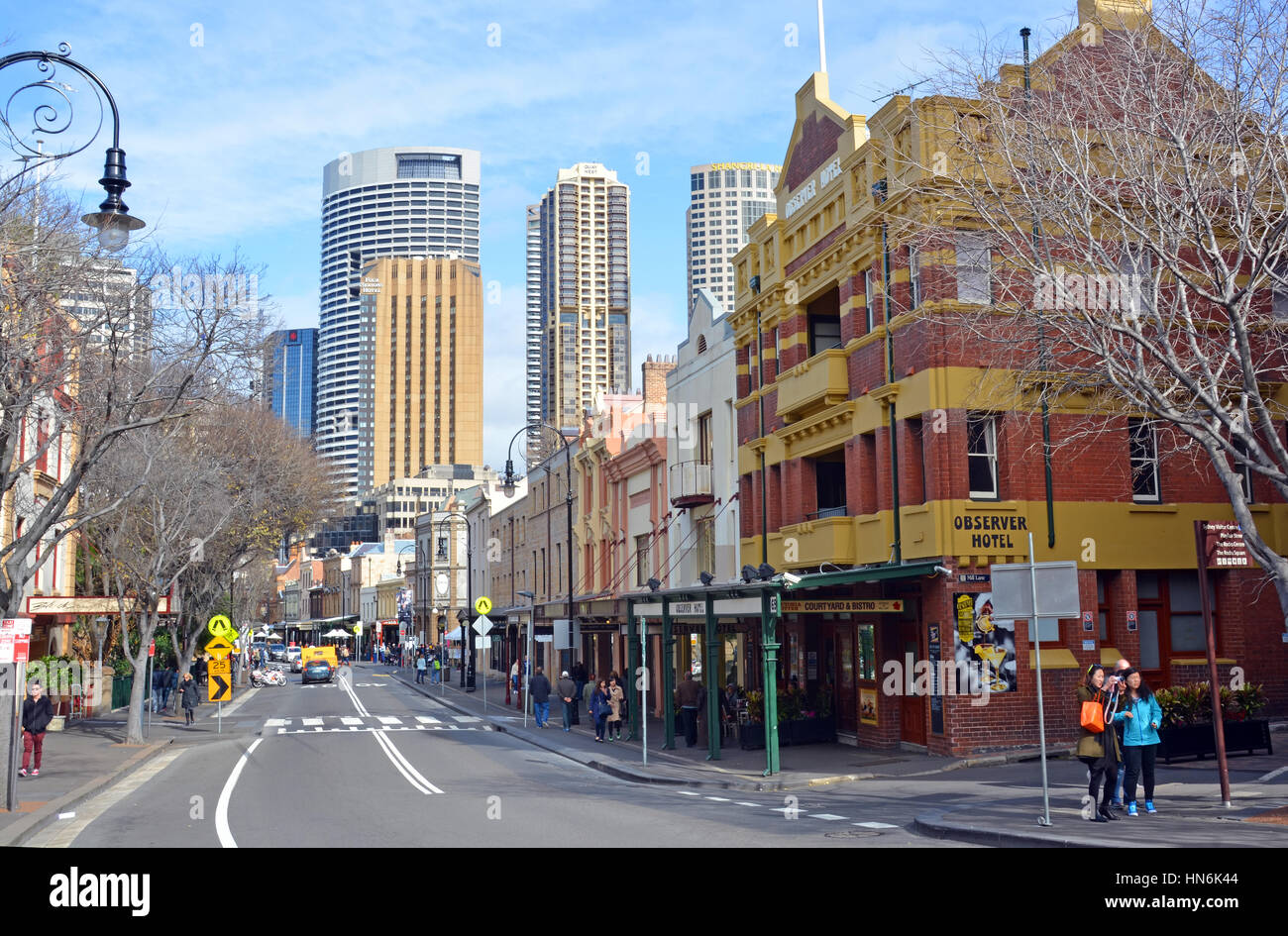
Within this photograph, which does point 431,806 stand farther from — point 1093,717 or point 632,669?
point 632,669

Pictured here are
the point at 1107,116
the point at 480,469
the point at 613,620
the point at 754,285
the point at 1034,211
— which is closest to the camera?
the point at 1034,211

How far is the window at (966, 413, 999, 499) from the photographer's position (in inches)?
850

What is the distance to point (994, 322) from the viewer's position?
19875mm

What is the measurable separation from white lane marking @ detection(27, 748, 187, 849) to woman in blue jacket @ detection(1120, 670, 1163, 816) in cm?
1246

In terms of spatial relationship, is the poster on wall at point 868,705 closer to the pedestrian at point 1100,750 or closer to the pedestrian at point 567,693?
the pedestrian at point 567,693

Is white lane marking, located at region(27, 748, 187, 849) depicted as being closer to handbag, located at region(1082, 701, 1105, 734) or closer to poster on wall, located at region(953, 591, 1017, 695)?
handbag, located at region(1082, 701, 1105, 734)

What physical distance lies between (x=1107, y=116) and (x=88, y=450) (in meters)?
15.1

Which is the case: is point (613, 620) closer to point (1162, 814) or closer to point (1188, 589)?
point (1188, 589)

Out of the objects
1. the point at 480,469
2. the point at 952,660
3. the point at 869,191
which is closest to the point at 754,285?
the point at 869,191

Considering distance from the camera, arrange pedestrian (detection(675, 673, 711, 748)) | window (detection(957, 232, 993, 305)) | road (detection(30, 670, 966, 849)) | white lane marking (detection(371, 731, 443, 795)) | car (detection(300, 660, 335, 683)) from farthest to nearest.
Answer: car (detection(300, 660, 335, 683)) < pedestrian (detection(675, 673, 711, 748)) < window (detection(957, 232, 993, 305)) < white lane marking (detection(371, 731, 443, 795)) < road (detection(30, 670, 966, 849))

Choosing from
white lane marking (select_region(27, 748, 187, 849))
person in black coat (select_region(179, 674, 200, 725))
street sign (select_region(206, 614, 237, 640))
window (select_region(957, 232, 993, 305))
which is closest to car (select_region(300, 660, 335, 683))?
person in black coat (select_region(179, 674, 200, 725))

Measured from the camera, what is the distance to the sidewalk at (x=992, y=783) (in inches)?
478

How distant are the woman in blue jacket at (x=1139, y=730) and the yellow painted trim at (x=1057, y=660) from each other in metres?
6.62

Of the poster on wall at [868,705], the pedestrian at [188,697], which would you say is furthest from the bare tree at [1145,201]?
the pedestrian at [188,697]
